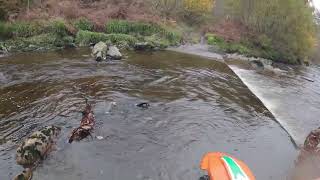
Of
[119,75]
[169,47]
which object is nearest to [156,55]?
[169,47]

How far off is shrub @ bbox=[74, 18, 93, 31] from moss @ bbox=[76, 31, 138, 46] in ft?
3.78

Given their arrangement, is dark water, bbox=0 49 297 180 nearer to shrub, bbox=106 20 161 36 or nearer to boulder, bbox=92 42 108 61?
boulder, bbox=92 42 108 61

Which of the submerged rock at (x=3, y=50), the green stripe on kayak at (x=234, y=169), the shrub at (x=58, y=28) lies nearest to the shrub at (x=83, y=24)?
the shrub at (x=58, y=28)

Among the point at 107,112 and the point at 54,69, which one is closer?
the point at 107,112

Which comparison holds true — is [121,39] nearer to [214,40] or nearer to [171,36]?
[171,36]

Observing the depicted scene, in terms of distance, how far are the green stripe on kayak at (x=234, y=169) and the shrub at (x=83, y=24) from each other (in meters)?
19.3

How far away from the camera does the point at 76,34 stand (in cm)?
2597

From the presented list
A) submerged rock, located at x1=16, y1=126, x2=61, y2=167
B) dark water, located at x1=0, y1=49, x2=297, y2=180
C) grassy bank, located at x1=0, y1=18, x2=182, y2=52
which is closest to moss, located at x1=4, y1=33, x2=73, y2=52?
grassy bank, located at x1=0, y1=18, x2=182, y2=52

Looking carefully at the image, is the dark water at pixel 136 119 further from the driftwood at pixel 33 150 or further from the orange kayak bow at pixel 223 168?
the orange kayak bow at pixel 223 168

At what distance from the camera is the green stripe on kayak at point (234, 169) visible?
9.15m

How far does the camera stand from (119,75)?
60.1ft

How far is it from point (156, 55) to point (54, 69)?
7.14m

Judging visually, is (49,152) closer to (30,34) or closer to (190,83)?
(190,83)

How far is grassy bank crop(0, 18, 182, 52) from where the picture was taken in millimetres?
23844
